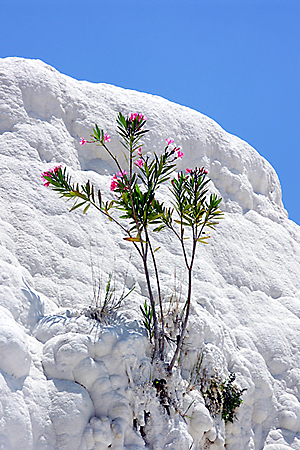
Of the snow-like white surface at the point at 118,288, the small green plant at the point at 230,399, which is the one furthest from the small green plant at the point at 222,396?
the snow-like white surface at the point at 118,288

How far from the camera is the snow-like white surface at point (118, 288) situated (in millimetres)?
4336

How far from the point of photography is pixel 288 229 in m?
10.2

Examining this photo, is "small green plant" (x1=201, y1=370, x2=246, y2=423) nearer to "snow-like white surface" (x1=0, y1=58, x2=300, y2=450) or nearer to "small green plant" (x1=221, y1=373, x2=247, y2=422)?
"small green plant" (x1=221, y1=373, x2=247, y2=422)

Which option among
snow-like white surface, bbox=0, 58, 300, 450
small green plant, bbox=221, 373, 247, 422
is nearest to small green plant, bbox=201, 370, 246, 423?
small green plant, bbox=221, 373, 247, 422

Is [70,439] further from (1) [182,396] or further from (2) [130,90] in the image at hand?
(2) [130,90]

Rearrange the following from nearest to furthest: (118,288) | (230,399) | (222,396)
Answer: (222,396)
(230,399)
(118,288)

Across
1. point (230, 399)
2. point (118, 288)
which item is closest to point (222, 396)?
point (230, 399)

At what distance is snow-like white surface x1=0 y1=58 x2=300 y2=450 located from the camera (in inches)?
171

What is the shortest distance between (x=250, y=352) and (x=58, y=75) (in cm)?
581

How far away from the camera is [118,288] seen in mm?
6332

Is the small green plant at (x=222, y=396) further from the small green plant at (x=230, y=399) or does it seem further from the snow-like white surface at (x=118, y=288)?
the snow-like white surface at (x=118, y=288)

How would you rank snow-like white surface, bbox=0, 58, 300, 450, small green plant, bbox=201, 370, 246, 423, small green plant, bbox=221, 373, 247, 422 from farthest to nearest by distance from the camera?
small green plant, bbox=221, 373, 247, 422 < small green plant, bbox=201, 370, 246, 423 < snow-like white surface, bbox=0, 58, 300, 450

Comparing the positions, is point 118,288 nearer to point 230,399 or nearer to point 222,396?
point 222,396

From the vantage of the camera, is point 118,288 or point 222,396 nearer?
point 222,396
